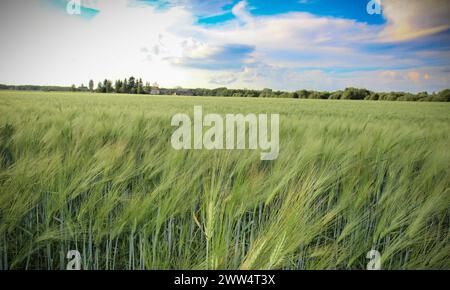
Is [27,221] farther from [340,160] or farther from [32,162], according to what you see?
[340,160]

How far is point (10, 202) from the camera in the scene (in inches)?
46.2

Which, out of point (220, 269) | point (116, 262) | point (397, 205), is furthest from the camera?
point (397, 205)

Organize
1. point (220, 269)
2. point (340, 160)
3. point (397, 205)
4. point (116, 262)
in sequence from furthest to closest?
point (340, 160) < point (397, 205) < point (116, 262) < point (220, 269)

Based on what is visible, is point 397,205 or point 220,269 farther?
point 397,205

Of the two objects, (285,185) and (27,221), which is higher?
(285,185)

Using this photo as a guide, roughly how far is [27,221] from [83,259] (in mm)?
342

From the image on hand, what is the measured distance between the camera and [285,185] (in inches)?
51.1

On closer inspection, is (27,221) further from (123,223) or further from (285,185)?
(285,185)

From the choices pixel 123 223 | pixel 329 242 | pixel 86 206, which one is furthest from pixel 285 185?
pixel 86 206

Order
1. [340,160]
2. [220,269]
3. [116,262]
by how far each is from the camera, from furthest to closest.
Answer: [340,160], [116,262], [220,269]
